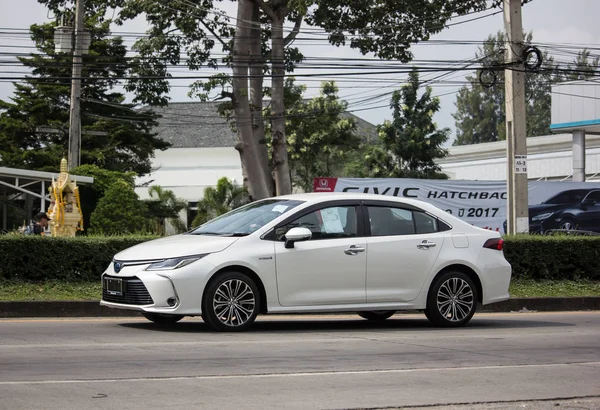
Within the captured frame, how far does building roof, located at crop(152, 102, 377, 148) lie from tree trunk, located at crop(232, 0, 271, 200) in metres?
34.5

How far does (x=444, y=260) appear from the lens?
11898mm

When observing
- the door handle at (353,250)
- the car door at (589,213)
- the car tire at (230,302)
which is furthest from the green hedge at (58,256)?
the car door at (589,213)

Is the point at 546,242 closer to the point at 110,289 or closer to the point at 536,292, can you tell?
the point at 536,292

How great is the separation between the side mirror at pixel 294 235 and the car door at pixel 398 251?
937 mm

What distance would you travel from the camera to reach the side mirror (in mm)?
10859

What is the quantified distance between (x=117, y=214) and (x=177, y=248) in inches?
779

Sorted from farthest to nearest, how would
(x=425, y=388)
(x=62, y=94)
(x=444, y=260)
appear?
(x=62, y=94) < (x=444, y=260) < (x=425, y=388)

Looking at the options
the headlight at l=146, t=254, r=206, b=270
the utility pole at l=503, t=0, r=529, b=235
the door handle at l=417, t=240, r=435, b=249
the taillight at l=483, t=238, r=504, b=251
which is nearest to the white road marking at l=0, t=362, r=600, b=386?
the headlight at l=146, t=254, r=206, b=270

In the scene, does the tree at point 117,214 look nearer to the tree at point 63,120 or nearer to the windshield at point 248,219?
the tree at point 63,120

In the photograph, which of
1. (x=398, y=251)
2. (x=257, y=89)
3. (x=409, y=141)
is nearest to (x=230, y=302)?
(x=398, y=251)

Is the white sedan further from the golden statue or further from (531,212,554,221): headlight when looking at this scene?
(531,212,554,221): headlight

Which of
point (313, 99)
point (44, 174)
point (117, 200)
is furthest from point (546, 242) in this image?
point (313, 99)

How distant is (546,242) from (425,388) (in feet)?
36.5

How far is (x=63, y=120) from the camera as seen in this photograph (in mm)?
45562
